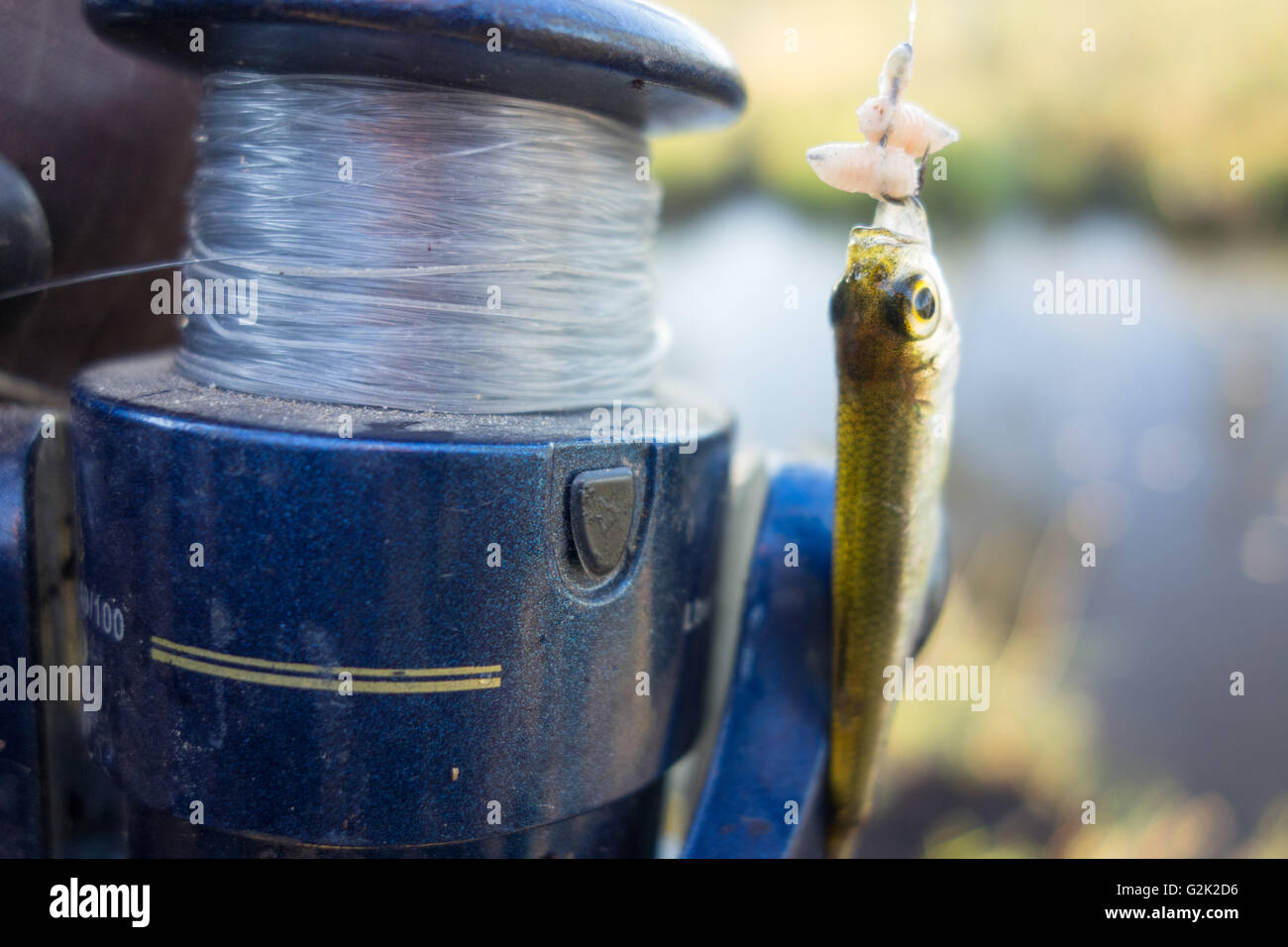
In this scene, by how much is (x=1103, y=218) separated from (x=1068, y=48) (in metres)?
0.37

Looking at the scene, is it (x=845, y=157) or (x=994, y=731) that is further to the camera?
(x=994, y=731)

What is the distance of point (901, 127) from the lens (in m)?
0.65

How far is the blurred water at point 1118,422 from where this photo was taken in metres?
2.05

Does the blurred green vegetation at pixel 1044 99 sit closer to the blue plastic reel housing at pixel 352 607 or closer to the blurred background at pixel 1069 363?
the blurred background at pixel 1069 363

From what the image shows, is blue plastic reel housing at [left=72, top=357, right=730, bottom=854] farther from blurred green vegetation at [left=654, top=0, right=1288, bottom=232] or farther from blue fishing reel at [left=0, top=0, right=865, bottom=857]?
blurred green vegetation at [left=654, top=0, right=1288, bottom=232]

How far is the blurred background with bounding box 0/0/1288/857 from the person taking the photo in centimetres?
195

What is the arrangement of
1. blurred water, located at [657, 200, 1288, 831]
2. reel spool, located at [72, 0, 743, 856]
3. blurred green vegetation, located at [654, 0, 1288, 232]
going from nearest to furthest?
1. reel spool, located at [72, 0, 743, 856]
2. blurred green vegetation, located at [654, 0, 1288, 232]
3. blurred water, located at [657, 200, 1288, 831]

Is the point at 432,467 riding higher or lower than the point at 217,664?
higher

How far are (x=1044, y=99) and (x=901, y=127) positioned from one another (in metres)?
1.62

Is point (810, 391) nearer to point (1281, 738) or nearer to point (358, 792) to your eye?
point (1281, 738)

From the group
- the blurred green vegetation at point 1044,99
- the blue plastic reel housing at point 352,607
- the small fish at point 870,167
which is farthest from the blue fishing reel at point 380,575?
the blurred green vegetation at point 1044,99

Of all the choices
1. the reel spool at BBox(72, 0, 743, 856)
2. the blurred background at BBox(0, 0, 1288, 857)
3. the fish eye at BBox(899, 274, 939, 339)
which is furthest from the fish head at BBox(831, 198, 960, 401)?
the blurred background at BBox(0, 0, 1288, 857)
